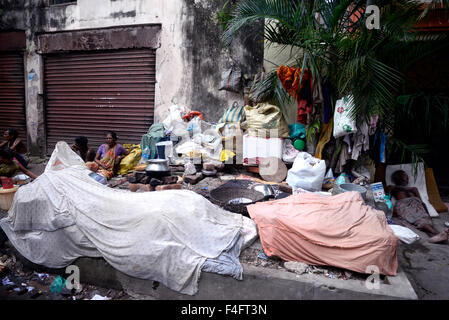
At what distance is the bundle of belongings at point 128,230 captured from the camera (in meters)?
2.76

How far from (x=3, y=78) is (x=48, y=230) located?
7775 mm

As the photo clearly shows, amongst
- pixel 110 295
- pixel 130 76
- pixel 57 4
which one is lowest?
pixel 110 295

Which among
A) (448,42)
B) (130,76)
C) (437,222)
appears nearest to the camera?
(448,42)

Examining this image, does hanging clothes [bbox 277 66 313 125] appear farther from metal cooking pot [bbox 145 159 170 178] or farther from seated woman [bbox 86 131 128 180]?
seated woman [bbox 86 131 128 180]

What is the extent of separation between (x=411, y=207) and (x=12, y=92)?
10.2 m

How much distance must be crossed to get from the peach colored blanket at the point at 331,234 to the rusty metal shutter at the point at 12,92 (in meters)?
8.40

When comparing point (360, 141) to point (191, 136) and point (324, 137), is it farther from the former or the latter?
point (191, 136)

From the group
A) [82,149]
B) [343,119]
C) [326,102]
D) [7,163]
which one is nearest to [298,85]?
[326,102]

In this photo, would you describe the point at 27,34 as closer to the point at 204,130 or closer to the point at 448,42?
the point at 204,130

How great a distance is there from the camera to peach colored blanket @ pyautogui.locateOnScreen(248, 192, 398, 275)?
2664 millimetres

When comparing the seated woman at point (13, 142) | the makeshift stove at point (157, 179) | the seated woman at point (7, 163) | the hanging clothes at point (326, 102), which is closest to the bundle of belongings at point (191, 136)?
the makeshift stove at point (157, 179)

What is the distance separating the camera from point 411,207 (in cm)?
468

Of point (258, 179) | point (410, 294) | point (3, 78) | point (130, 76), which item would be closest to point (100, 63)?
point (130, 76)

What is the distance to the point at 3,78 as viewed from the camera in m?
8.65
